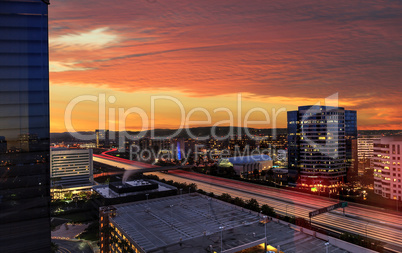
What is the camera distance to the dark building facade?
39125mm

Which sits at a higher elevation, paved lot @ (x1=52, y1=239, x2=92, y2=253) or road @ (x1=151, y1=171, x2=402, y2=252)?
Result: road @ (x1=151, y1=171, x2=402, y2=252)

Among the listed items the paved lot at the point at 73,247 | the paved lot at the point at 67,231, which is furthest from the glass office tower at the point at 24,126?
the paved lot at the point at 67,231

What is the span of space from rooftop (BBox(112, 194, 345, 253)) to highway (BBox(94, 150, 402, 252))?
18.6 feet

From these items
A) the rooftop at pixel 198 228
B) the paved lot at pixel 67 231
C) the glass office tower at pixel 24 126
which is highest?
the glass office tower at pixel 24 126

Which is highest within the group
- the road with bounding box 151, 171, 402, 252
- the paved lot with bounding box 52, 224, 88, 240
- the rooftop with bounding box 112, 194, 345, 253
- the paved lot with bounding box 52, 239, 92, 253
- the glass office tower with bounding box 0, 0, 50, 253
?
the glass office tower with bounding box 0, 0, 50, 253

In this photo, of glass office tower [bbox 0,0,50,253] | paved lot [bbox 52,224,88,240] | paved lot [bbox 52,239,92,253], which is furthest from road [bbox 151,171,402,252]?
glass office tower [bbox 0,0,50,253]

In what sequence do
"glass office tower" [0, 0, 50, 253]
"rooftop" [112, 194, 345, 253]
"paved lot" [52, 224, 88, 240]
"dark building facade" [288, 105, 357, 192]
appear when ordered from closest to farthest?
"glass office tower" [0, 0, 50, 253] < "rooftop" [112, 194, 345, 253] < "paved lot" [52, 224, 88, 240] < "dark building facade" [288, 105, 357, 192]

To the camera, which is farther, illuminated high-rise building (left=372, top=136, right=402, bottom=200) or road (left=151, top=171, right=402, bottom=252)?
illuminated high-rise building (left=372, top=136, right=402, bottom=200)

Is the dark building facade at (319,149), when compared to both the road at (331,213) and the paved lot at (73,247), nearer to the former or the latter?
the road at (331,213)

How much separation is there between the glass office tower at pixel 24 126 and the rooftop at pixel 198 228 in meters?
9.27

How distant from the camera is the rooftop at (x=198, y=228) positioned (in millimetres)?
13609

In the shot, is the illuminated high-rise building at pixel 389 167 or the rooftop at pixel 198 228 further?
the illuminated high-rise building at pixel 389 167

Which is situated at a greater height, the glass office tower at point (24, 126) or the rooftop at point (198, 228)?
the glass office tower at point (24, 126)

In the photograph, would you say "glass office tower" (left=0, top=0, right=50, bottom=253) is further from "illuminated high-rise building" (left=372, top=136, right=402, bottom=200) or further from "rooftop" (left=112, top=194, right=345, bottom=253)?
"illuminated high-rise building" (left=372, top=136, right=402, bottom=200)
